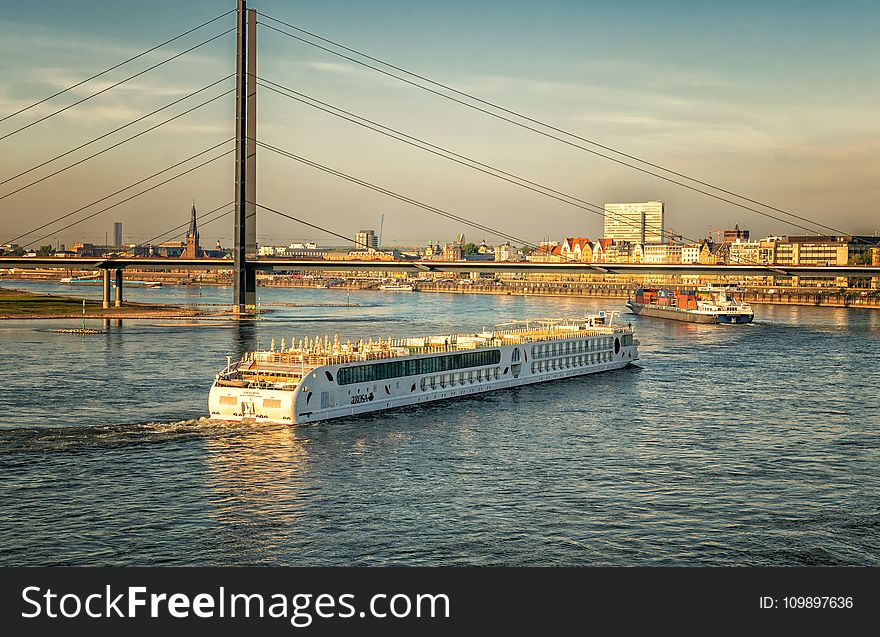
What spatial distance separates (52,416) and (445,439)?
14.3 meters

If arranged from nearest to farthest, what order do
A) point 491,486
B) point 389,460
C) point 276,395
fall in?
point 491,486 < point 389,460 < point 276,395

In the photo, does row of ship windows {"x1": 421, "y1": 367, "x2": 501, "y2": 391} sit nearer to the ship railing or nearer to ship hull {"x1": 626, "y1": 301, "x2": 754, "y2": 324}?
the ship railing

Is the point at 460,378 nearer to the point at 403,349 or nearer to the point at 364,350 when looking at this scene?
the point at 403,349

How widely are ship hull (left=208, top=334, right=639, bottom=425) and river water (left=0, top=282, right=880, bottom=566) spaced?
2.59ft

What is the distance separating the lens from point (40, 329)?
85.6 metres

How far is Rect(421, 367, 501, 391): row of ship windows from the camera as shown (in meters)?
44.7

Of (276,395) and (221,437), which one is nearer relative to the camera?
(221,437)

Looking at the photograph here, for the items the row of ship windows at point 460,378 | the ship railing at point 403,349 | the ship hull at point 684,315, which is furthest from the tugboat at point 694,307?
the row of ship windows at point 460,378

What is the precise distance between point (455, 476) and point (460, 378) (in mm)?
17472

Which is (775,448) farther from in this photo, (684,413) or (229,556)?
(229,556)

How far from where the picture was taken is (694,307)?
12112 cm

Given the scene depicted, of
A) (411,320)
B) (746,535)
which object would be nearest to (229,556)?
(746,535)

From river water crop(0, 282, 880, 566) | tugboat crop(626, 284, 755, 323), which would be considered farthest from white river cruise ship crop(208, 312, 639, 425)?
tugboat crop(626, 284, 755, 323)

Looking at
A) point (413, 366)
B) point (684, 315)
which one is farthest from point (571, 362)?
point (684, 315)
